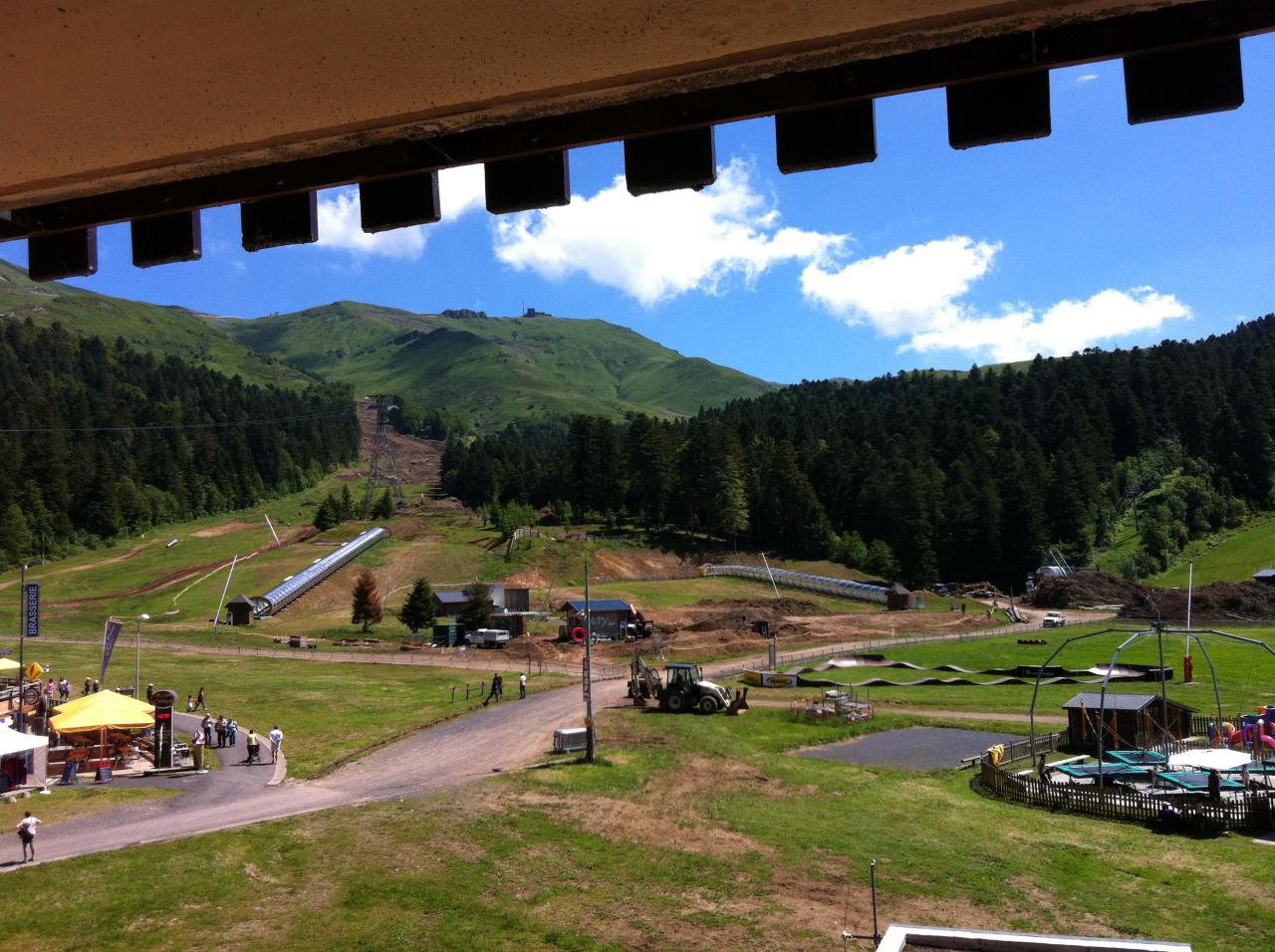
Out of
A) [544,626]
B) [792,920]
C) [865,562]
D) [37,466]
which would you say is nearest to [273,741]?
[792,920]

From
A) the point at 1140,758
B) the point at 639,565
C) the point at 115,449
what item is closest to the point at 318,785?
the point at 1140,758

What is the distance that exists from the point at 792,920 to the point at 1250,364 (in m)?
177

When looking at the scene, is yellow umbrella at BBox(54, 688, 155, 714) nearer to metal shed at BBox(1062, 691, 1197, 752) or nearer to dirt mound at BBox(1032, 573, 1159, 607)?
metal shed at BBox(1062, 691, 1197, 752)

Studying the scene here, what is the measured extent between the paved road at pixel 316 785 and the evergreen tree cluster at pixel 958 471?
82.1 m

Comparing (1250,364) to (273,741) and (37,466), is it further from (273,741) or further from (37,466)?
(37,466)

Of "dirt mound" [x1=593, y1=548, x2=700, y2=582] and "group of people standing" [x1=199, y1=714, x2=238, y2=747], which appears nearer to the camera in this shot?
"group of people standing" [x1=199, y1=714, x2=238, y2=747]

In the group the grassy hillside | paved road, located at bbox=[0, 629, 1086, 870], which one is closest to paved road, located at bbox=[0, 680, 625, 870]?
paved road, located at bbox=[0, 629, 1086, 870]

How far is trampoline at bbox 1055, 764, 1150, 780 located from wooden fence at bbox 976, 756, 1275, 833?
1.11m

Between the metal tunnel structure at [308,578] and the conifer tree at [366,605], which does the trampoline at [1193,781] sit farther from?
the metal tunnel structure at [308,578]

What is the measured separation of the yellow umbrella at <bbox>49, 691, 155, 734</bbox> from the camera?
96.8ft

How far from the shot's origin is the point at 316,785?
28094 mm

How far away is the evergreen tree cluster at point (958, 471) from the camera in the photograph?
119688 millimetres

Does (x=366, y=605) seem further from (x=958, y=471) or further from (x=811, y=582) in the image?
(x=958, y=471)

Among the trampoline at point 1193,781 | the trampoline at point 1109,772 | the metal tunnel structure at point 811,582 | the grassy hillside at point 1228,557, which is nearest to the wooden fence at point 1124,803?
the trampoline at point 1109,772
